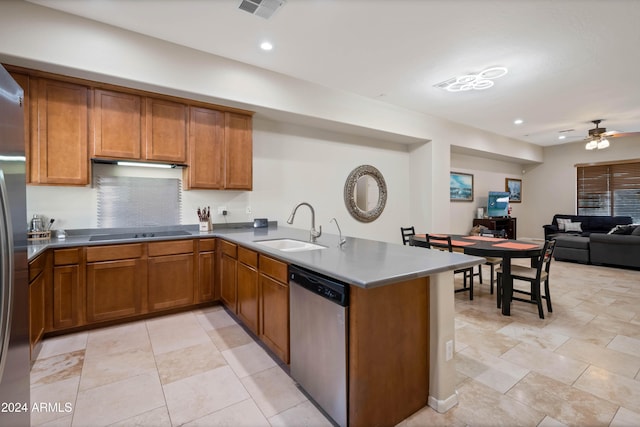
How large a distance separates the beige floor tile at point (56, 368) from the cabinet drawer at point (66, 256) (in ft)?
2.61

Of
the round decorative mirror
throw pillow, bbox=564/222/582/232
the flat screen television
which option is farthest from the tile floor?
throw pillow, bbox=564/222/582/232

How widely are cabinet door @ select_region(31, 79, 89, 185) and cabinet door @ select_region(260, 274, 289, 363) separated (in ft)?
7.27

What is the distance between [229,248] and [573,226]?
27.6 feet

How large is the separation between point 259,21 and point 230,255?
7.60 feet

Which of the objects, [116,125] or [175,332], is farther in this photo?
[116,125]

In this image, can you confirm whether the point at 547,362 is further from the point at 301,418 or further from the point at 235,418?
the point at 235,418

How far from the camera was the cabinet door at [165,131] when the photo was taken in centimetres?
322

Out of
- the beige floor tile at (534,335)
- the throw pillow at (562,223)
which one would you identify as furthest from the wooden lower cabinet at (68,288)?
the throw pillow at (562,223)

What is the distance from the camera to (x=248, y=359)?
2.39 m

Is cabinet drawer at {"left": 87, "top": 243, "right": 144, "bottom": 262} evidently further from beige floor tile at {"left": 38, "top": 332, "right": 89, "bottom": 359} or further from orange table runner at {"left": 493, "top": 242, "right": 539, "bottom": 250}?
orange table runner at {"left": 493, "top": 242, "right": 539, "bottom": 250}

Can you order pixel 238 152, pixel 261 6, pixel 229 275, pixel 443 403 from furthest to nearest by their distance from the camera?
pixel 238 152, pixel 229 275, pixel 261 6, pixel 443 403

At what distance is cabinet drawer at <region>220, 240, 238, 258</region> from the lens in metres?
3.00

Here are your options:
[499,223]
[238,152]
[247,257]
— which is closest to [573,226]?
[499,223]

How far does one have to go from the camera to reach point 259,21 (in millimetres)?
2775
